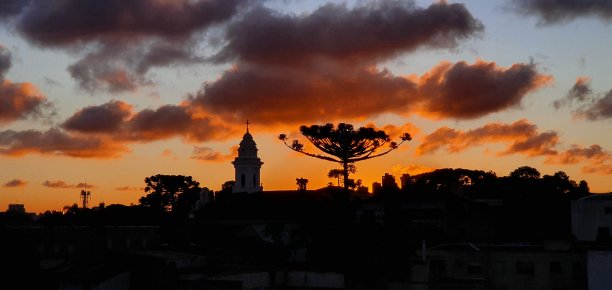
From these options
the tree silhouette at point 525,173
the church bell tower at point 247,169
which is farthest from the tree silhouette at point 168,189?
the tree silhouette at point 525,173

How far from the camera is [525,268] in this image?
5978 centimetres

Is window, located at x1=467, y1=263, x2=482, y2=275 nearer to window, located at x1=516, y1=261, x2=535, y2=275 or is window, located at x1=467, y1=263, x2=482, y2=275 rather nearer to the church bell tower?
window, located at x1=516, y1=261, x2=535, y2=275

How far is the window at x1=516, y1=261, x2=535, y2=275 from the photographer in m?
59.6

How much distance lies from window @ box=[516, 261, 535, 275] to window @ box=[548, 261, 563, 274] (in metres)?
1.19

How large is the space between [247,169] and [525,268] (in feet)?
205

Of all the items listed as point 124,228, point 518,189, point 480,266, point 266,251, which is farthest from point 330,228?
point 518,189

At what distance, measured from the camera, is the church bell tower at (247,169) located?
11719 cm

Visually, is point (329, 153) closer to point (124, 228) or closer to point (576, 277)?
point (124, 228)

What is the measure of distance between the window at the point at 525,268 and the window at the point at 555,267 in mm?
1195

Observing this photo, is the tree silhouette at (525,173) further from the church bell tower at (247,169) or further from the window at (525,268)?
the window at (525,268)

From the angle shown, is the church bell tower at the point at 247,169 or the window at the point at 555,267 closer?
the window at the point at 555,267

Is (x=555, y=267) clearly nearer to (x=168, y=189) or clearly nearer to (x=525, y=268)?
(x=525, y=268)

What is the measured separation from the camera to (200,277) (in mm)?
54281

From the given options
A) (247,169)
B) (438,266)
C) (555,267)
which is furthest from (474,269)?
(247,169)
